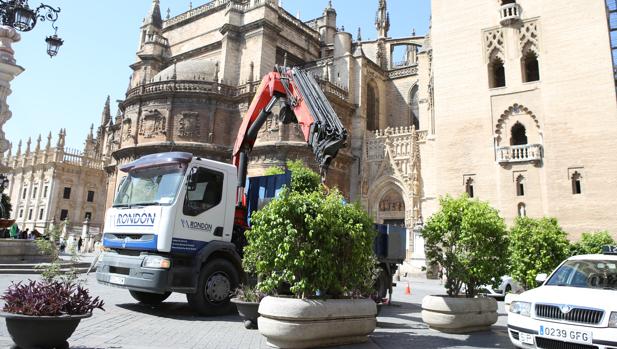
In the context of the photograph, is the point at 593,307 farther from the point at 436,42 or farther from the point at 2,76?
the point at 436,42

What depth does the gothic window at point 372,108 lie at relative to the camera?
102 feet

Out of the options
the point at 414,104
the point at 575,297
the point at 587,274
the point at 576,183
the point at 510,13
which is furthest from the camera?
the point at 414,104

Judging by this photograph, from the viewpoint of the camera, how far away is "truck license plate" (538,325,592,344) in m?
4.58

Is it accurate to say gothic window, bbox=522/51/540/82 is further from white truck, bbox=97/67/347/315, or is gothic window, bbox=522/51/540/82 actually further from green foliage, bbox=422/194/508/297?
white truck, bbox=97/67/347/315

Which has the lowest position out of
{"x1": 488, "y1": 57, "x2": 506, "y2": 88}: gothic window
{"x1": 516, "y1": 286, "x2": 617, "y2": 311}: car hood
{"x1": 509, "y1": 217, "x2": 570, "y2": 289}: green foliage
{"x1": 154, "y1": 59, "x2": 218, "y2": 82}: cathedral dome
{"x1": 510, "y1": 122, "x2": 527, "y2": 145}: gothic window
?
{"x1": 516, "y1": 286, "x2": 617, "y2": 311}: car hood

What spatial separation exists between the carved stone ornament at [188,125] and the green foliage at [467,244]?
73.6 feet

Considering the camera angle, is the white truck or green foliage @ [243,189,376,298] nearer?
green foliage @ [243,189,376,298]

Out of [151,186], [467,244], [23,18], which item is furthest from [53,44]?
[467,244]

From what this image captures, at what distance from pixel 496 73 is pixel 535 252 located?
13559mm

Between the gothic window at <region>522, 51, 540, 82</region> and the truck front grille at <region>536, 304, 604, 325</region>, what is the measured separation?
17.7 m

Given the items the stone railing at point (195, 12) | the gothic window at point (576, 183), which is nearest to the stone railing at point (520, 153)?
the gothic window at point (576, 183)

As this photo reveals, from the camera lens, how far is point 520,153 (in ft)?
63.3

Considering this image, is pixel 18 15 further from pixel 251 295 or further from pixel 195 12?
pixel 195 12

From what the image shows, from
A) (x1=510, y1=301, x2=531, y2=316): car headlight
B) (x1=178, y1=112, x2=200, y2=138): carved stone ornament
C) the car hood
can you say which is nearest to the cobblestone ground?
(x1=510, y1=301, x2=531, y2=316): car headlight
